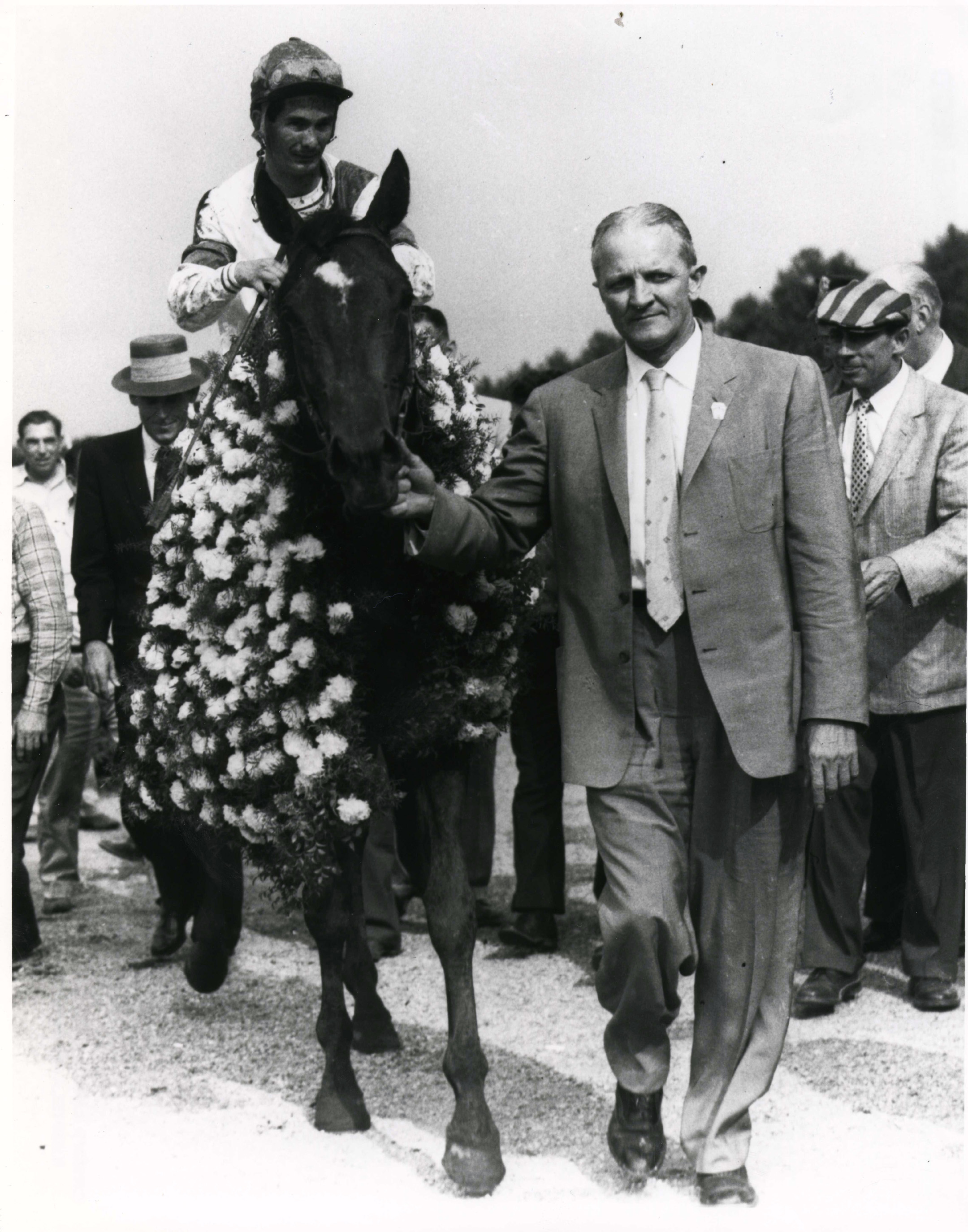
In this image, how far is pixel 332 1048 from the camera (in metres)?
4.87

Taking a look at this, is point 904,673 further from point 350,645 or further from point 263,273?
point 263,273

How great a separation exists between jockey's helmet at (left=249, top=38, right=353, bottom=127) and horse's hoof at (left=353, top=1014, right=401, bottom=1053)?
328 centimetres

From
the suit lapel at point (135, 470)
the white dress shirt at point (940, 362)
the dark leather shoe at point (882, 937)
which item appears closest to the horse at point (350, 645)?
the suit lapel at point (135, 470)

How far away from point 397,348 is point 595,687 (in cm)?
115

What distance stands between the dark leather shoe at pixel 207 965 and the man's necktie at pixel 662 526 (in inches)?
111

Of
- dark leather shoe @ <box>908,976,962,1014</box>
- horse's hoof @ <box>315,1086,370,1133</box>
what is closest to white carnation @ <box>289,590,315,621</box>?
horse's hoof @ <box>315,1086,370,1133</box>

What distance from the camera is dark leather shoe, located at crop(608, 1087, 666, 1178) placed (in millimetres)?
4270

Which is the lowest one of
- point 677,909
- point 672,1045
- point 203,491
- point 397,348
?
point 672,1045

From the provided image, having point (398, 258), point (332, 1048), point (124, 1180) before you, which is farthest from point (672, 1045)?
point (398, 258)

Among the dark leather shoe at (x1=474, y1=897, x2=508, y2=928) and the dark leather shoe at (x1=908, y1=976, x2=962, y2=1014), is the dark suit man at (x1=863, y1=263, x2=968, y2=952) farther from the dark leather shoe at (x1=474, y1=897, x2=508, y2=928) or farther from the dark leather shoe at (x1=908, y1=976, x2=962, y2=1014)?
the dark leather shoe at (x1=474, y1=897, x2=508, y2=928)

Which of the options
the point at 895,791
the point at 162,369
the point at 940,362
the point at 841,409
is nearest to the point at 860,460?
the point at 841,409

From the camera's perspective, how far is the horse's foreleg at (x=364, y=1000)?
541 cm

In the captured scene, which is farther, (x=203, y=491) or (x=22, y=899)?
(x=22, y=899)

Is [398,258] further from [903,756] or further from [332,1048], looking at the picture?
[903,756]
